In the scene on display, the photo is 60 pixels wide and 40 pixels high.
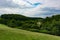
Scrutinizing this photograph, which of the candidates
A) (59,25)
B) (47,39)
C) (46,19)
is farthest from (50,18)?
(47,39)

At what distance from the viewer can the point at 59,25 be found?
3558 inches

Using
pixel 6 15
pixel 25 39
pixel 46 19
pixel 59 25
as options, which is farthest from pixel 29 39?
pixel 6 15

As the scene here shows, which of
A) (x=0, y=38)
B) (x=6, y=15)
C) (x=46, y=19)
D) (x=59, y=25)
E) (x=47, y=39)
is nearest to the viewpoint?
(x=0, y=38)

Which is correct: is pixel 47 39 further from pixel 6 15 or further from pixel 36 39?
pixel 6 15

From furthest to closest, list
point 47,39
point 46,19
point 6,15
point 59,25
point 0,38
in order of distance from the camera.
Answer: point 6,15 → point 46,19 → point 59,25 → point 47,39 → point 0,38

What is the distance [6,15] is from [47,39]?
82.5m

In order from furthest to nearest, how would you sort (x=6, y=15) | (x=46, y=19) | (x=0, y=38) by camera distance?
1. (x=6, y=15)
2. (x=46, y=19)
3. (x=0, y=38)

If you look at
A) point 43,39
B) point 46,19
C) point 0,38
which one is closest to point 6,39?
point 0,38

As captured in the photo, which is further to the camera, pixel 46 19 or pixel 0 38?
pixel 46 19

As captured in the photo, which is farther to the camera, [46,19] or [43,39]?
[46,19]

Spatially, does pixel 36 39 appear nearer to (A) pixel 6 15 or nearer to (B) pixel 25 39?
(B) pixel 25 39

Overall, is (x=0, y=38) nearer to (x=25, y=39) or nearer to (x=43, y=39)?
(x=25, y=39)

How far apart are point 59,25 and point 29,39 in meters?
49.7

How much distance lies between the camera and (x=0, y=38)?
136 feet
